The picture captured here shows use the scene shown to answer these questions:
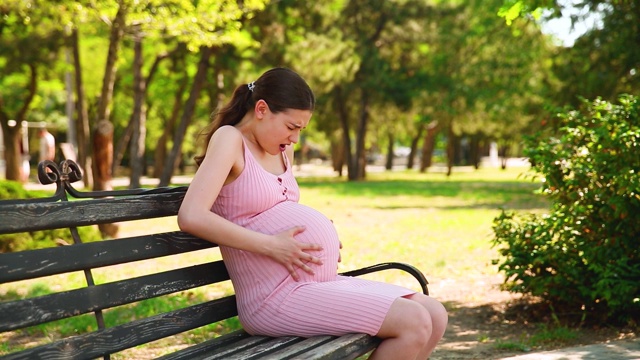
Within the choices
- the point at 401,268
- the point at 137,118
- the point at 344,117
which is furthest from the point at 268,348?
the point at 344,117

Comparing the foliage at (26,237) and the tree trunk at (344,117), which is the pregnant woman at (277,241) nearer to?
the foliage at (26,237)

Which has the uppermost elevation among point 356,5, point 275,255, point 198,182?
point 356,5

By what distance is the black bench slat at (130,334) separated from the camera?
278 cm

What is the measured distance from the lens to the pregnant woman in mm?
3219

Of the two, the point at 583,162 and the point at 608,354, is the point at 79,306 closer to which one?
the point at 608,354

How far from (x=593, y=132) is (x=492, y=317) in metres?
1.69

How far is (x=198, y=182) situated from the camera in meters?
3.21

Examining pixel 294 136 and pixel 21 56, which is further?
pixel 21 56

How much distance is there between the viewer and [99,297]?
3.03m

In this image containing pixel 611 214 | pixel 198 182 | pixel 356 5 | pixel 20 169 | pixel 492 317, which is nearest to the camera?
pixel 198 182

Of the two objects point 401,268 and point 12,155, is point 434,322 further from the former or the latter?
point 12,155

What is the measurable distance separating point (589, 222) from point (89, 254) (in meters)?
3.82

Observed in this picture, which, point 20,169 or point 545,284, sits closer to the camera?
point 545,284

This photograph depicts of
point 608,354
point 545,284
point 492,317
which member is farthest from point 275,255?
point 492,317
